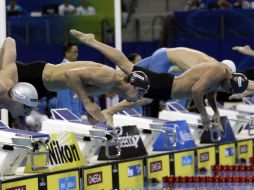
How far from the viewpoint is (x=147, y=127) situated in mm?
13422

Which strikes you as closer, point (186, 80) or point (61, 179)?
point (61, 179)

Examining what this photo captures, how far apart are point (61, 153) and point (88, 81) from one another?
1.01m

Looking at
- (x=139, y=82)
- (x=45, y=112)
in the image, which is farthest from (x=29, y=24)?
(x=139, y=82)

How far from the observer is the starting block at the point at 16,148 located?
10719 millimetres

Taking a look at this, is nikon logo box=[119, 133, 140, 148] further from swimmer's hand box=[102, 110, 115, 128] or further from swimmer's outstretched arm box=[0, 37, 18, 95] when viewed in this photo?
swimmer's outstretched arm box=[0, 37, 18, 95]

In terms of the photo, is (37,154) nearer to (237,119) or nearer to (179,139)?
(179,139)

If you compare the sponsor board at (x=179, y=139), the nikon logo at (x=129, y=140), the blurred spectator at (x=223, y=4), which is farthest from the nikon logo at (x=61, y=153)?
the blurred spectator at (x=223, y=4)

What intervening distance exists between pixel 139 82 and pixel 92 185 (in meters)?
1.50

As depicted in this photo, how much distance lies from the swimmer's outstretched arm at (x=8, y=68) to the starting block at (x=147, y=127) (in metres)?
3.03

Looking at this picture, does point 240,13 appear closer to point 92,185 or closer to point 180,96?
point 180,96

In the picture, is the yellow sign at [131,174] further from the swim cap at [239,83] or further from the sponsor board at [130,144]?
the swim cap at [239,83]

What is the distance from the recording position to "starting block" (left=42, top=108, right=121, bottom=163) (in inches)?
472

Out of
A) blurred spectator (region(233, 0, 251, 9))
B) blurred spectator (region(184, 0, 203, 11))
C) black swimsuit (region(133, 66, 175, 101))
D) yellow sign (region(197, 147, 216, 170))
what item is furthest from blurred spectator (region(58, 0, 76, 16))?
black swimsuit (region(133, 66, 175, 101))

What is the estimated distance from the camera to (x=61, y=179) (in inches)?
441
